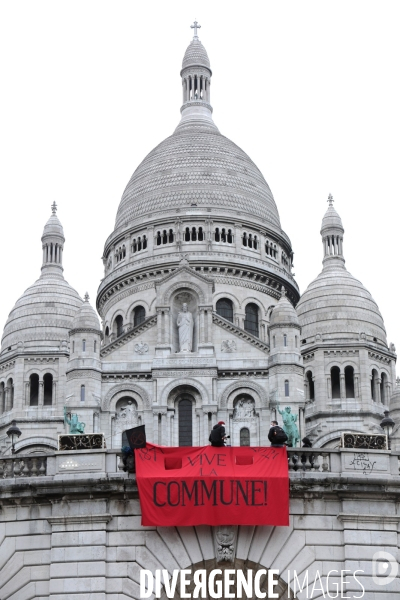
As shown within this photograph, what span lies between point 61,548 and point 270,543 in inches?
167

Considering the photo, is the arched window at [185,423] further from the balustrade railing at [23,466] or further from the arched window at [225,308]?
the balustrade railing at [23,466]

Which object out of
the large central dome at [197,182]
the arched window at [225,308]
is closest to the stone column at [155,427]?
the arched window at [225,308]

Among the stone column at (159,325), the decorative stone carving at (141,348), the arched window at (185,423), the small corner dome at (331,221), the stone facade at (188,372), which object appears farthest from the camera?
the small corner dome at (331,221)

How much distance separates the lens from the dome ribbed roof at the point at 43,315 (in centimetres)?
8703

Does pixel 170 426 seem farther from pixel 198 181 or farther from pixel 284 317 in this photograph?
pixel 198 181

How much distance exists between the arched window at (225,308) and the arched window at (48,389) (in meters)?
12.2

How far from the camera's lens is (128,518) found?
27.5 metres

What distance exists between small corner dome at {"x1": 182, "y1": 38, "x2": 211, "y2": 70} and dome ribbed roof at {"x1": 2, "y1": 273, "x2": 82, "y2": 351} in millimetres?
28562

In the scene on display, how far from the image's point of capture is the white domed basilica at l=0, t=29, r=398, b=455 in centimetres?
7312

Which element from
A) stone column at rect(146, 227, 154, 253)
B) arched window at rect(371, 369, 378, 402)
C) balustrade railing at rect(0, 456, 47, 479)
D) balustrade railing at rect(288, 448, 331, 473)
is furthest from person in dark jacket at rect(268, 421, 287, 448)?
stone column at rect(146, 227, 154, 253)

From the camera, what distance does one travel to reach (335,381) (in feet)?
273

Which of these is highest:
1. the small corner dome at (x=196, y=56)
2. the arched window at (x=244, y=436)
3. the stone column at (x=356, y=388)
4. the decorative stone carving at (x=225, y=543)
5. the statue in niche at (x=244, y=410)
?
the small corner dome at (x=196, y=56)

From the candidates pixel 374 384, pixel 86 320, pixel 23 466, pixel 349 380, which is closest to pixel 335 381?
pixel 349 380

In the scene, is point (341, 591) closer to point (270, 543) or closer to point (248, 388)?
point (270, 543)
